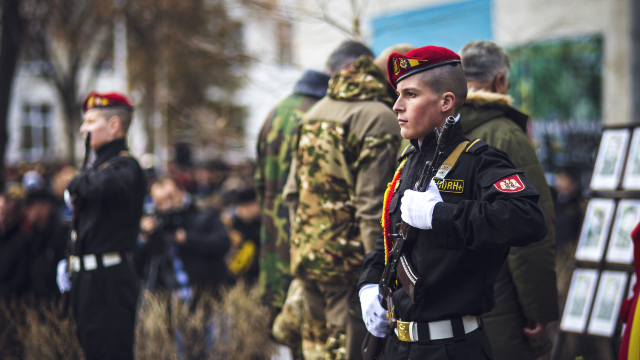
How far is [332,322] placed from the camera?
3.20m

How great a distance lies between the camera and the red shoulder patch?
184cm

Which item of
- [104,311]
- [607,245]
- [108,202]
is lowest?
[104,311]

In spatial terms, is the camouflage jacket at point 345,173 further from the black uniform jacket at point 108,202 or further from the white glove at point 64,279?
the white glove at point 64,279

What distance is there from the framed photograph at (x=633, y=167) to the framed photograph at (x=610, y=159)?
0.05 m

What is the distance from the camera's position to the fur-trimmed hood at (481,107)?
9.22ft

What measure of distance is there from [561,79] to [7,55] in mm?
7826

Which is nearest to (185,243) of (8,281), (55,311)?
(55,311)

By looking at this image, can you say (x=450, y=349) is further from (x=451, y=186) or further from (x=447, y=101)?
(x=447, y=101)

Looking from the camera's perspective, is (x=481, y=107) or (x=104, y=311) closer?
(x=481, y=107)

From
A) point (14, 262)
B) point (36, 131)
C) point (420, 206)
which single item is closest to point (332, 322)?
point (420, 206)

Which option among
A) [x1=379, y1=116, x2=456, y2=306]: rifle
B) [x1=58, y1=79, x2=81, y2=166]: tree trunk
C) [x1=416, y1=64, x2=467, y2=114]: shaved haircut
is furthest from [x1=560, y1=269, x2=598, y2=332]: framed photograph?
[x1=58, y1=79, x2=81, y2=166]: tree trunk

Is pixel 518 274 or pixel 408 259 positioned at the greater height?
pixel 408 259

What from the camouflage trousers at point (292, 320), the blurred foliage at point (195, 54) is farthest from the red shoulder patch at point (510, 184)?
the blurred foliage at point (195, 54)

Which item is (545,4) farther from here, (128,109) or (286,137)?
Result: (128,109)
